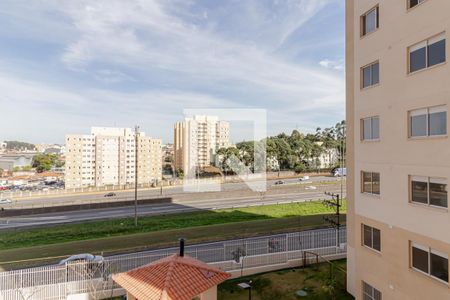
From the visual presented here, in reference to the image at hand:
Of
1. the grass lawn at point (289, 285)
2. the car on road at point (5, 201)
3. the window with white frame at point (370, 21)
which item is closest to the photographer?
the window with white frame at point (370, 21)

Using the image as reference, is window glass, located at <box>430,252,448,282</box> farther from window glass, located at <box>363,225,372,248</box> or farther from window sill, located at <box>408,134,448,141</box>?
window sill, located at <box>408,134,448,141</box>

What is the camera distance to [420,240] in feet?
29.6

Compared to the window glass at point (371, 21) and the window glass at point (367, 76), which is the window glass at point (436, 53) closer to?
the window glass at point (367, 76)

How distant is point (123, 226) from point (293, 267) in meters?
21.1

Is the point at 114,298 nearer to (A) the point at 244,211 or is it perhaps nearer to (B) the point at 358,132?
(B) the point at 358,132

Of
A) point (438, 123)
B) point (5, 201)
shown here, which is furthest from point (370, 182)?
point (5, 201)

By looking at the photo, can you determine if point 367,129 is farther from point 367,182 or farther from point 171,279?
point 171,279

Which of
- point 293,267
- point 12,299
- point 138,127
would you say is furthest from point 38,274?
point 138,127

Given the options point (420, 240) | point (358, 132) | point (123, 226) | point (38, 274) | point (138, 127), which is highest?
point (138, 127)

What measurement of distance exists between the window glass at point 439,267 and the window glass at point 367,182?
11.3ft

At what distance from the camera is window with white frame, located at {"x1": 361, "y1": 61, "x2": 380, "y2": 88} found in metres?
11.2

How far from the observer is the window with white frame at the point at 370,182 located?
441 inches

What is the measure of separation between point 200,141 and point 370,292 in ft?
216

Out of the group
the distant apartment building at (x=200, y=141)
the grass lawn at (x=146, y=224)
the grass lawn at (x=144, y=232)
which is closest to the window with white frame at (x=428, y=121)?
the grass lawn at (x=144, y=232)
